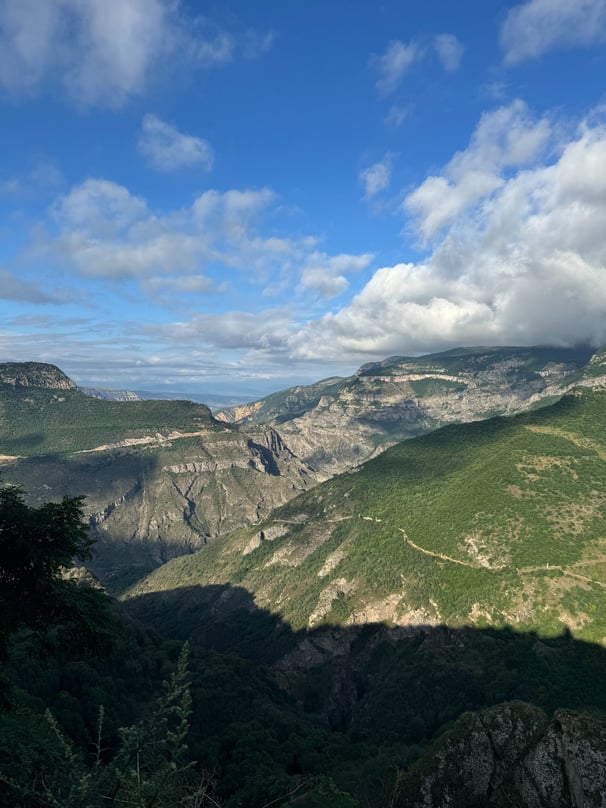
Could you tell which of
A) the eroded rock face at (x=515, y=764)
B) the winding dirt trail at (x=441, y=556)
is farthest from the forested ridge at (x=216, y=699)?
the winding dirt trail at (x=441, y=556)

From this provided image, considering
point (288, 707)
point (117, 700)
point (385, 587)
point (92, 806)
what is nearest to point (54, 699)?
point (117, 700)

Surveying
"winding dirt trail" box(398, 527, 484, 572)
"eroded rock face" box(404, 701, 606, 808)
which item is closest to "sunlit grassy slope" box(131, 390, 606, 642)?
"winding dirt trail" box(398, 527, 484, 572)

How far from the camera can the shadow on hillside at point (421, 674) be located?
11075 cm

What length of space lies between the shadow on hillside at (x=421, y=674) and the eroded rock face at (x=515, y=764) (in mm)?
74838

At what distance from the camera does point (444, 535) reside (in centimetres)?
18500

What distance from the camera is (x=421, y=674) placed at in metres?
132

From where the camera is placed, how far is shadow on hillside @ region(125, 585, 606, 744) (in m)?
111

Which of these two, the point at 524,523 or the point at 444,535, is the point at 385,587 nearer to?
the point at 444,535

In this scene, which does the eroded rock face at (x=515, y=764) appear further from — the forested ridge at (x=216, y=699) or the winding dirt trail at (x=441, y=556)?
the winding dirt trail at (x=441, y=556)

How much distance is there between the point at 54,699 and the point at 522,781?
78.4 meters

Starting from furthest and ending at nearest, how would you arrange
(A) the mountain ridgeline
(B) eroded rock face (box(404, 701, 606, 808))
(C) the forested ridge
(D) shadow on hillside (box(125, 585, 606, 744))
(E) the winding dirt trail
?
(E) the winding dirt trail < (D) shadow on hillside (box(125, 585, 606, 744)) < (A) the mountain ridgeline < (B) eroded rock face (box(404, 701, 606, 808)) < (C) the forested ridge

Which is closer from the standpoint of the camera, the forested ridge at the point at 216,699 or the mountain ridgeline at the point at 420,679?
the forested ridge at the point at 216,699

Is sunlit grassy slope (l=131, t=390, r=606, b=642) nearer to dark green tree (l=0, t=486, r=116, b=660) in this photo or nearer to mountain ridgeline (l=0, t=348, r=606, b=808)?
mountain ridgeline (l=0, t=348, r=606, b=808)

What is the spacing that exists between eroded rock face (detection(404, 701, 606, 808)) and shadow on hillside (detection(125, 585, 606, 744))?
74.8 metres
